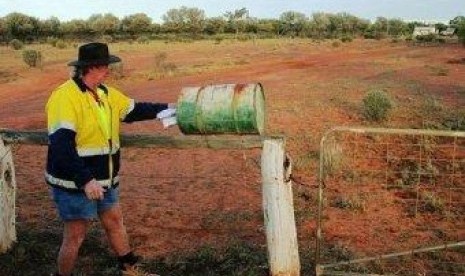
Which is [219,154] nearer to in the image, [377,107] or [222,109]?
[377,107]

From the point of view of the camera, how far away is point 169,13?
9956 centimetres

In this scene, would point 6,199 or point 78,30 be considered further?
point 78,30

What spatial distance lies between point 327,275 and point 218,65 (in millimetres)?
22100

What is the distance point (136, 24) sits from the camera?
222 feet

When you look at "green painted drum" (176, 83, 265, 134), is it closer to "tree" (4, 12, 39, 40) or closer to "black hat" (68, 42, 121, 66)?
"black hat" (68, 42, 121, 66)

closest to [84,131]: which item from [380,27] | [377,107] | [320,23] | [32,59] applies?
[377,107]

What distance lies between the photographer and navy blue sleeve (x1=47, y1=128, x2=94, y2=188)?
4.22 metres

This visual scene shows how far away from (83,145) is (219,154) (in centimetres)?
563

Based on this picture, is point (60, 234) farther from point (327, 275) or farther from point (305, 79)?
point (305, 79)

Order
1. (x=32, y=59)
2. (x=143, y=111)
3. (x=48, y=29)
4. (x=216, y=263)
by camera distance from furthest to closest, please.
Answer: (x=48, y=29) < (x=32, y=59) < (x=216, y=263) < (x=143, y=111)

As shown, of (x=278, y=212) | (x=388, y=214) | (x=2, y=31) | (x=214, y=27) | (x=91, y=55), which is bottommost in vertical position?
(x=388, y=214)

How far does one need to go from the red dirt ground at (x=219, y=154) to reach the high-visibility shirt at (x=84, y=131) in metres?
1.49

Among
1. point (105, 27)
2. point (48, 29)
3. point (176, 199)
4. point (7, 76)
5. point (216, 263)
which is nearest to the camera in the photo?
point (216, 263)

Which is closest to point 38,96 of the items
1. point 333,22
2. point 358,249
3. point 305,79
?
point 305,79
